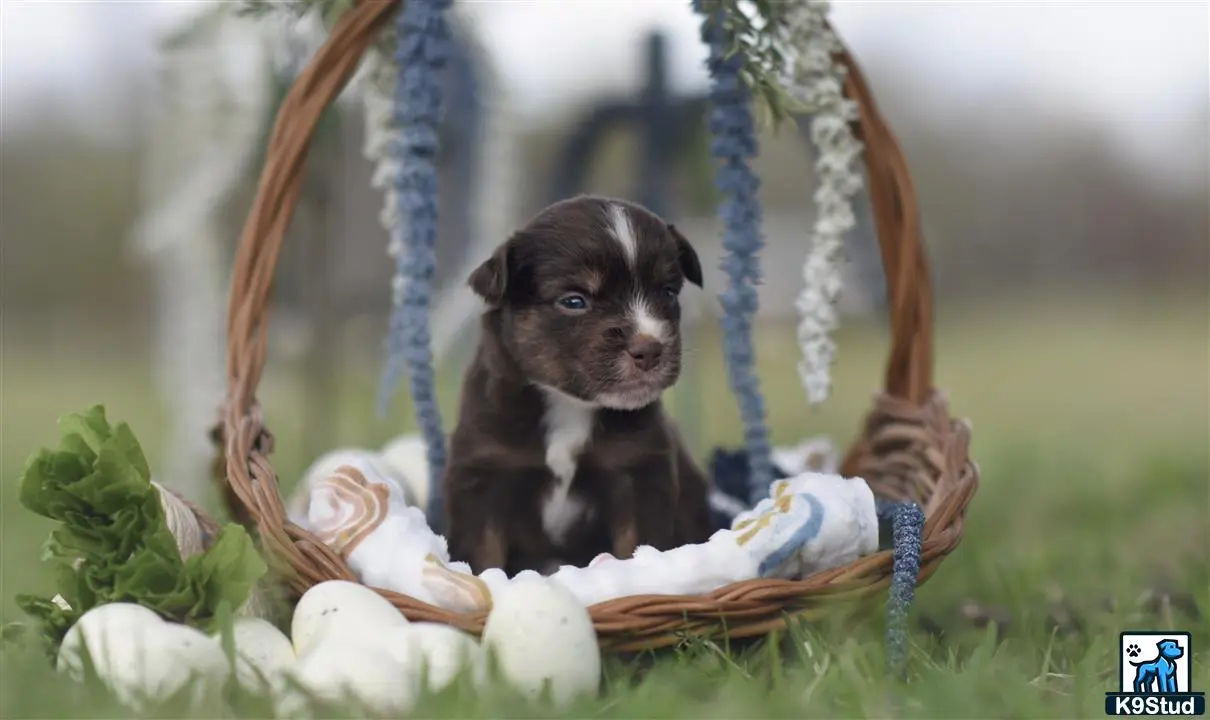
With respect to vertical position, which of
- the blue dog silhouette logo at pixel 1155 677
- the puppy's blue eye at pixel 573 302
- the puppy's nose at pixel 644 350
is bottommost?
the blue dog silhouette logo at pixel 1155 677

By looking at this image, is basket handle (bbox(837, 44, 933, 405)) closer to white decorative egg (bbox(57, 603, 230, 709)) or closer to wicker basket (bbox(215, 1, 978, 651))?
wicker basket (bbox(215, 1, 978, 651))

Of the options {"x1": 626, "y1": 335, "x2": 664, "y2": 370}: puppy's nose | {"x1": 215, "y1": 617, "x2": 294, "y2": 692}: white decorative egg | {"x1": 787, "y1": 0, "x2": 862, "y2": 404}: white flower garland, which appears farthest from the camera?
{"x1": 787, "y1": 0, "x2": 862, "y2": 404}: white flower garland

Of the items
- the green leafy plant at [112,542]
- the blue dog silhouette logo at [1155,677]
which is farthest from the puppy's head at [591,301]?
the blue dog silhouette logo at [1155,677]

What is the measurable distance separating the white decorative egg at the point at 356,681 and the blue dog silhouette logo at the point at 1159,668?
1413mm

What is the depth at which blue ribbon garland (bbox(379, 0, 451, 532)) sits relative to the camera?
9.87ft

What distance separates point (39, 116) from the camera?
743 cm

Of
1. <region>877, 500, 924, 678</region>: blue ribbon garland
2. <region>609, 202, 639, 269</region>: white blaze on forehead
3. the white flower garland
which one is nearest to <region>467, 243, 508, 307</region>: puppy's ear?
<region>609, 202, 639, 269</region>: white blaze on forehead

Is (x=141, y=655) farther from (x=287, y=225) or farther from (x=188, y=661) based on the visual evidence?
(x=287, y=225)

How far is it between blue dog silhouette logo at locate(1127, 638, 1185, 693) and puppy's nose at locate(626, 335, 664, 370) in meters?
1.17

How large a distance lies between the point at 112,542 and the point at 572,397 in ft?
3.38

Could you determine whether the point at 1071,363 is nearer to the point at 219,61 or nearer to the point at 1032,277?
the point at 1032,277

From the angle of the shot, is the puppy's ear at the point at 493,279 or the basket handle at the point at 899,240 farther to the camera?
the basket handle at the point at 899,240

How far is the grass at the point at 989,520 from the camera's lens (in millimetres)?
2146

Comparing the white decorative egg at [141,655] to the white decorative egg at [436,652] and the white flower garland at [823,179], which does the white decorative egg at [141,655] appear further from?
the white flower garland at [823,179]
